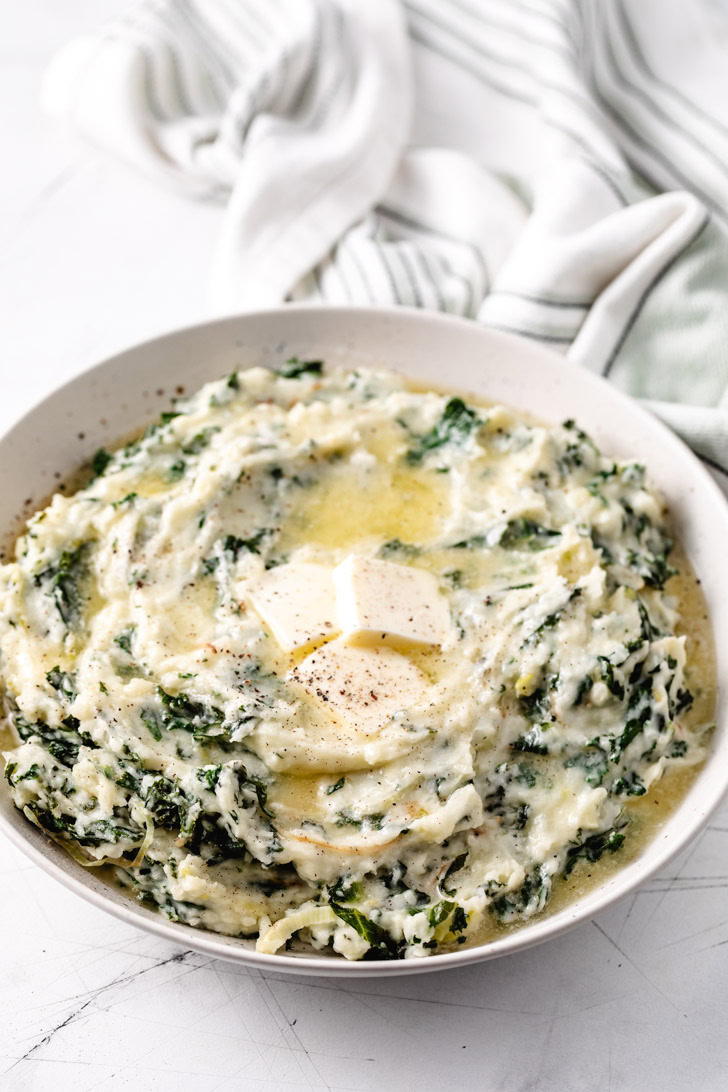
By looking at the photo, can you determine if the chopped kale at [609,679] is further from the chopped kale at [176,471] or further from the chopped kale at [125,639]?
the chopped kale at [176,471]

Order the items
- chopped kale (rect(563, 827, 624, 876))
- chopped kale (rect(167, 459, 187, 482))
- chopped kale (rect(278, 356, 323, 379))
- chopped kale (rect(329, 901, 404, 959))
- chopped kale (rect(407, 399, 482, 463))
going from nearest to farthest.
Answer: chopped kale (rect(329, 901, 404, 959))
chopped kale (rect(563, 827, 624, 876))
chopped kale (rect(167, 459, 187, 482))
chopped kale (rect(407, 399, 482, 463))
chopped kale (rect(278, 356, 323, 379))

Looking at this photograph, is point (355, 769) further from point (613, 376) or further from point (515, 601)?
point (613, 376)

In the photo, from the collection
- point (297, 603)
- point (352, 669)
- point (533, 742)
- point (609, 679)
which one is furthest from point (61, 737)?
point (609, 679)

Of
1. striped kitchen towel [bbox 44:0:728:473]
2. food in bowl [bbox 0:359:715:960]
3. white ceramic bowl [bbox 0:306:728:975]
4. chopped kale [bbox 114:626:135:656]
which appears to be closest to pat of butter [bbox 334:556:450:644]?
food in bowl [bbox 0:359:715:960]

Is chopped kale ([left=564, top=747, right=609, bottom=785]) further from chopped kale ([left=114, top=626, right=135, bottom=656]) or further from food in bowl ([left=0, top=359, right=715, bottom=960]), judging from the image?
chopped kale ([left=114, top=626, right=135, bottom=656])

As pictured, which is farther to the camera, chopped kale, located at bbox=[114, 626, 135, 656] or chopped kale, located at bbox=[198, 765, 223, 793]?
chopped kale, located at bbox=[114, 626, 135, 656]

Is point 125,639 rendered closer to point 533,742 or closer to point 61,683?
point 61,683

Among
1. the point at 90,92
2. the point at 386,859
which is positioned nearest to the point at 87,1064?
the point at 386,859

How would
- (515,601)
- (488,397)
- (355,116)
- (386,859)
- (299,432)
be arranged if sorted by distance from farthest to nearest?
1. (355,116)
2. (488,397)
3. (299,432)
4. (515,601)
5. (386,859)
